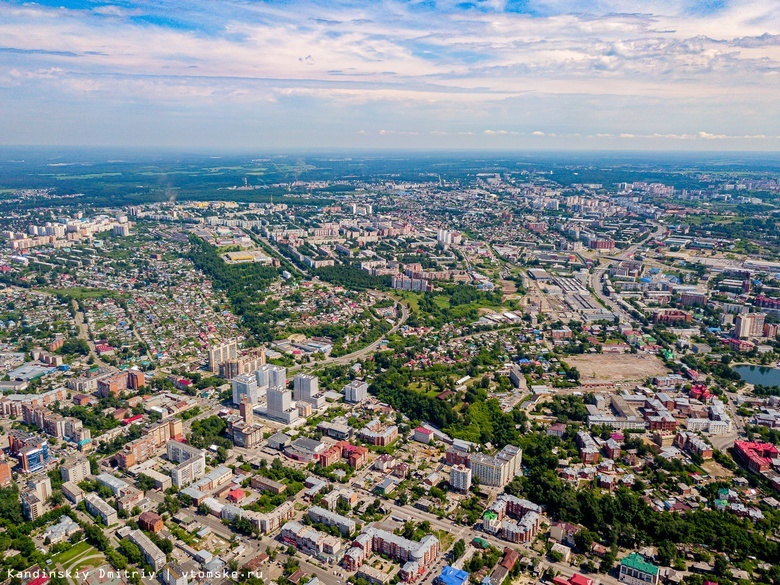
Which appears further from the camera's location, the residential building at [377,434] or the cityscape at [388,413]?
the residential building at [377,434]

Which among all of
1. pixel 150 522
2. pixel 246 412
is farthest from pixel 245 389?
pixel 150 522

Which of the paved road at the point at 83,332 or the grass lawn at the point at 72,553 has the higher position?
the paved road at the point at 83,332

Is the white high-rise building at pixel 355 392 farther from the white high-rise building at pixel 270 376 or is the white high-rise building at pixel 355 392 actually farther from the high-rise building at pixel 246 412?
the high-rise building at pixel 246 412

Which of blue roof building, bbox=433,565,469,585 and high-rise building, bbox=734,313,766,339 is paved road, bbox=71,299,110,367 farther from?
high-rise building, bbox=734,313,766,339

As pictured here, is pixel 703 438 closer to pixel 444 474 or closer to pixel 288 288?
pixel 444 474

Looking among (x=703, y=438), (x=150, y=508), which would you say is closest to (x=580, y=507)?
(x=703, y=438)

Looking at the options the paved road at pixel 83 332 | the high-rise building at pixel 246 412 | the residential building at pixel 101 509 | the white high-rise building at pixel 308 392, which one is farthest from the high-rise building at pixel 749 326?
the paved road at pixel 83 332
